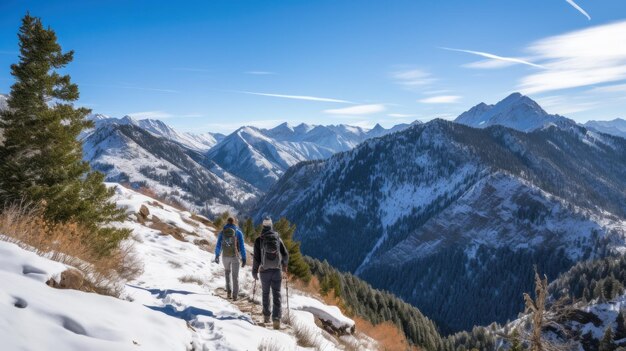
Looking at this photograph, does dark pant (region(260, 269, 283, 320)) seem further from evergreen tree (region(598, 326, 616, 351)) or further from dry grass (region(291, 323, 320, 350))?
evergreen tree (region(598, 326, 616, 351))

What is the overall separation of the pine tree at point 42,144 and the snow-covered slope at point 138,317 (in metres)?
3.15

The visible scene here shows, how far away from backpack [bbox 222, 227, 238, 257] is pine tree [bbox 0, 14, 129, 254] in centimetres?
346

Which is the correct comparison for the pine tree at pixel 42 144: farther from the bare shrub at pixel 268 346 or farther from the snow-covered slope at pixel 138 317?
the bare shrub at pixel 268 346

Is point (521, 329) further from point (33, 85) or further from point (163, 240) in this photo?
point (33, 85)

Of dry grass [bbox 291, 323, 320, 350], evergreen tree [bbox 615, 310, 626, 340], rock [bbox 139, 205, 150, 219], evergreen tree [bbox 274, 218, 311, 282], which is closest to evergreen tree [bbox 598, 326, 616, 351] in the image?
evergreen tree [bbox 615, 310, 626, 340]

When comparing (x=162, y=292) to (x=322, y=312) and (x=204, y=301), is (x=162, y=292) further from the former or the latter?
(x=322, y=312)

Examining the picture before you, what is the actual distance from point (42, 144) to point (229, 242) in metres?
6.74

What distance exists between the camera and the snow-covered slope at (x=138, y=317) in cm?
495

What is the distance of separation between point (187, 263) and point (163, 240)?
4582 mm

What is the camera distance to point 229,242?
14.5 meters

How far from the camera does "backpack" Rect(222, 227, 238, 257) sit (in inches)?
568

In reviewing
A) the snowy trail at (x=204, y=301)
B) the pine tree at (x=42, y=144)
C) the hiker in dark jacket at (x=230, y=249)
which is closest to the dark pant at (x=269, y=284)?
the snowy trail at (x=204, y=301)

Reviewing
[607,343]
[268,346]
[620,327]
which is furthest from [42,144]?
[620,327]

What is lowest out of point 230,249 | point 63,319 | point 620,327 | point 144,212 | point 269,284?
point 620,327
